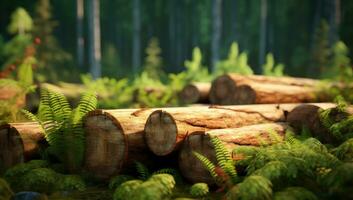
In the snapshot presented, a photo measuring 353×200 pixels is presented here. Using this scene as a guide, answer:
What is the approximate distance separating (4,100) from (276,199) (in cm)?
652

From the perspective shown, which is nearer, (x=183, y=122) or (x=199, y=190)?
(x=199, y=190)

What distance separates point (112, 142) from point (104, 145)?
16 cm

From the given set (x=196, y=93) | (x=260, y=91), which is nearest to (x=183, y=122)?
(x=260, y=91)

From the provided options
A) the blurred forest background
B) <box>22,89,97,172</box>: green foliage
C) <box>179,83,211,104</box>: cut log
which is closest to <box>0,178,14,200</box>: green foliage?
<box>22,89,97,172</box>: green foliage

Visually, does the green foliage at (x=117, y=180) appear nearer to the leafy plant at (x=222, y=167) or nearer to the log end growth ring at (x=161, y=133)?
the log end growth ring at (x=161, y=133)

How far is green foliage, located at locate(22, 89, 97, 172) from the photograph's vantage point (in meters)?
5.95

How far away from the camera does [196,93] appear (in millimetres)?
11172

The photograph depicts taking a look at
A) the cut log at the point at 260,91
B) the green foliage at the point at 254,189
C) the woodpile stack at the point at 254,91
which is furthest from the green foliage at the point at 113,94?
the green foliage at the point at 254,189

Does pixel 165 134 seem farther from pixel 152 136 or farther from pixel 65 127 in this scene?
pixel 65 127

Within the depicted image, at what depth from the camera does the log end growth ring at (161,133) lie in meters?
5.68

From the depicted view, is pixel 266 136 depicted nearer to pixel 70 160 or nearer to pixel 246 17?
pixel 70 160

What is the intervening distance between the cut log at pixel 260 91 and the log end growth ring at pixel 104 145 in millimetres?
4439

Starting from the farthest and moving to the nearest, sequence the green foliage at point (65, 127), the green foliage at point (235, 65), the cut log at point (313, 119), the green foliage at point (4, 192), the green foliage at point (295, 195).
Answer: the green foliage at point (235, 65) → the cut log at point (313, 119) → the green foliage at point (65, 127) → the green foliage at point (4, 192) → the green foliage at point (295, 195)

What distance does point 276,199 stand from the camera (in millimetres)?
4109
